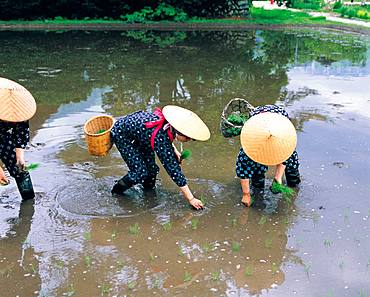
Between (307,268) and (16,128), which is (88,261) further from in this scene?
(307,268)

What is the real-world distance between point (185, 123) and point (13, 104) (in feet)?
4.75

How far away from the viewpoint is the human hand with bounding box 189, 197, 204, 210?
4897 millimetres

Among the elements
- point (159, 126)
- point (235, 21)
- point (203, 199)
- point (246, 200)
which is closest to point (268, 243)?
point (246, 200)

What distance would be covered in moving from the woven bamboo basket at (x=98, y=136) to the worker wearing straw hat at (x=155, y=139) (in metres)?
0.10

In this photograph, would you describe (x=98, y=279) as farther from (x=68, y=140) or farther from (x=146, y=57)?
(x=146, y=57)

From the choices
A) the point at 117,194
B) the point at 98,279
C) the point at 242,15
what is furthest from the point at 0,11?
the point at 98,279

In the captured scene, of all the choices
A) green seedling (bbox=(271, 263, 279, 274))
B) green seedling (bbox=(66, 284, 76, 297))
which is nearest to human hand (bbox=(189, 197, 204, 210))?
green seedling (bbox=(271, 263, 279, 274))

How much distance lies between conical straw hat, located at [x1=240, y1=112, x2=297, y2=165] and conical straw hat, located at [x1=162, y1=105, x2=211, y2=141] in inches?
14.5

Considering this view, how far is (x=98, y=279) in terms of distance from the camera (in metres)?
3.91

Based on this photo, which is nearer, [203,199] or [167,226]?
[167,226]

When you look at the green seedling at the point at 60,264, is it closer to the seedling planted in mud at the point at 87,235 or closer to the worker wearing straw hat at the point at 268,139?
the seedling planted in mud at the point at 87,235

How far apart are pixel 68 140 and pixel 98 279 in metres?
3.32

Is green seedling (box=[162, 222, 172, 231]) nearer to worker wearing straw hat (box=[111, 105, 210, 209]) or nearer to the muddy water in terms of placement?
the muddy water

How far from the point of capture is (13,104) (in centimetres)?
443
